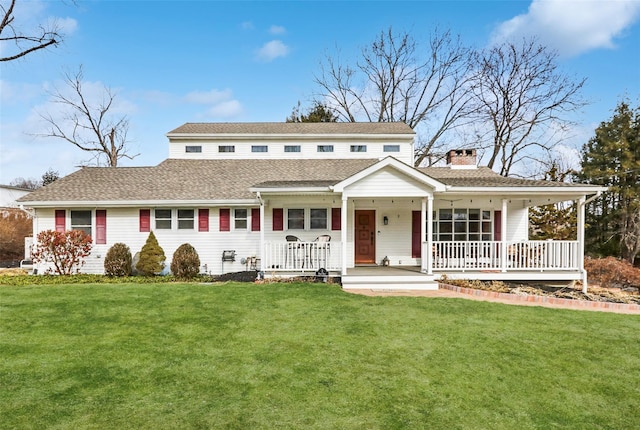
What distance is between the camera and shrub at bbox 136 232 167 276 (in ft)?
40.6

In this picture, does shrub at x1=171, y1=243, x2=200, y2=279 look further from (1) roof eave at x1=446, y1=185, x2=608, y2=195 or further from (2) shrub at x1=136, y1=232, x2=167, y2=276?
(1) roof eave at x1=446, y1=185, x2=608, y2=195

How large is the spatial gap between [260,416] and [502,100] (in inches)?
1181

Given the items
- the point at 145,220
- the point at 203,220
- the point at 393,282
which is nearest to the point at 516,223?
the point at 393,282

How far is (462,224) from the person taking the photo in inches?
529

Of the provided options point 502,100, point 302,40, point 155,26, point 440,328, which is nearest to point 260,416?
point 440,328

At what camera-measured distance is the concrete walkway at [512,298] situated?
8906mm

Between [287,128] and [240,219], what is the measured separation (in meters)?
7.23

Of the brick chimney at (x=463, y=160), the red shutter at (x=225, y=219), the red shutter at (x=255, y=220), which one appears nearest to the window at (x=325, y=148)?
the brick chimney at (x=463, y=160)

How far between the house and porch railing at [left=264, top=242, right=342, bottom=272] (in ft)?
0.11

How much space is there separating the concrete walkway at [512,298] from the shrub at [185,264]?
17.3 feet

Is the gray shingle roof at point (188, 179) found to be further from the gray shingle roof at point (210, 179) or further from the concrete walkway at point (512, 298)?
the concrete walkway at point (512, 298)

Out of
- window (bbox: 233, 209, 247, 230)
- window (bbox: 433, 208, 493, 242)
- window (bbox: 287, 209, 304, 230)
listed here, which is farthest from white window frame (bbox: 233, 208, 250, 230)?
window (bbox: 433, 208, 493, 242)

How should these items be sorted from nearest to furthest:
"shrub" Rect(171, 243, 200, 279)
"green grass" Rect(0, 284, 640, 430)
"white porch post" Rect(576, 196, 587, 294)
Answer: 1. "green grass" Rect(0, 284, 640, 430)
2. "white porch post" Rect(576, 196, 587, 294)
3. "shrub" Rect(171, 243, 200, 279)

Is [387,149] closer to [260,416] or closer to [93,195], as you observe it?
[93,195]
